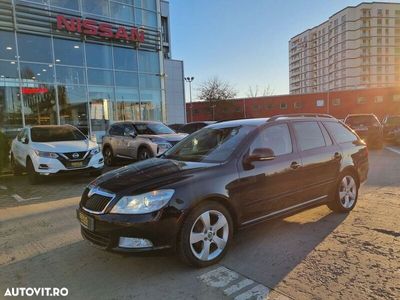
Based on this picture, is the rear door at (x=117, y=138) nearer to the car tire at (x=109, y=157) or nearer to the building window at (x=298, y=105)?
the car tire at (x=109, y=157)

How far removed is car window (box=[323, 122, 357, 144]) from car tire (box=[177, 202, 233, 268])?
8.97 ft

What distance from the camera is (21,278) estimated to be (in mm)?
3703

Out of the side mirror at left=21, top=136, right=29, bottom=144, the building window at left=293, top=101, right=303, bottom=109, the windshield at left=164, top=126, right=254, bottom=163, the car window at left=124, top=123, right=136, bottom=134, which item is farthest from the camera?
the building window at left=293, top=101, right=303, bottom=109

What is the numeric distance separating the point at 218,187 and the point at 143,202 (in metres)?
0.87

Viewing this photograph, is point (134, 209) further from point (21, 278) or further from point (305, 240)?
point (305, 240)

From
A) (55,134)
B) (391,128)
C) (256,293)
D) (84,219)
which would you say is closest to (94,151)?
(55,134)

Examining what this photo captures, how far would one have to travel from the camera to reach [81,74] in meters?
19.2

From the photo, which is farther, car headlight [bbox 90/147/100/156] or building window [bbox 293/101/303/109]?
building window [bbox 293/101/303/109]

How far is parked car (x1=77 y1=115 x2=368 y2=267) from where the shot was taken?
Answer: 11.6 feet

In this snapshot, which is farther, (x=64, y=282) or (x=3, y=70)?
(x=3, y=70)

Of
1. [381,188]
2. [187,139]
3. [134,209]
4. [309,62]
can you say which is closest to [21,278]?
[134,209]

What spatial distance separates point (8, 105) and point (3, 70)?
1.67m

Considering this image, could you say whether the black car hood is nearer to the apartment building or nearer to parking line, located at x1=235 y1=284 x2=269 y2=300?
parking line, located at x1=235 y1=284 x2=269 y2=300

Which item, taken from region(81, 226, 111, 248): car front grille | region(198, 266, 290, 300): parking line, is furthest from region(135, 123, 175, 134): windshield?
region(198, 266, 290, 300): parking line
